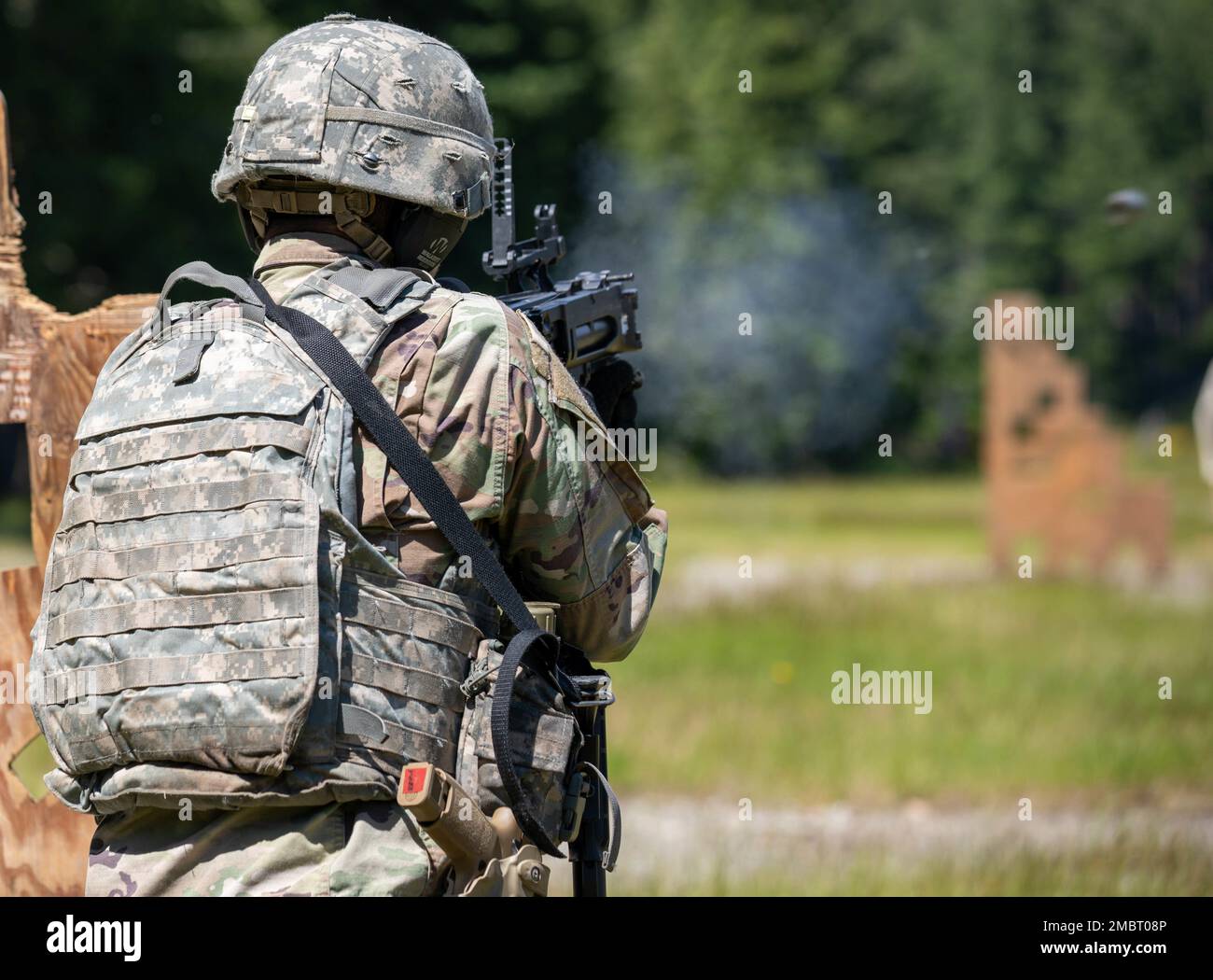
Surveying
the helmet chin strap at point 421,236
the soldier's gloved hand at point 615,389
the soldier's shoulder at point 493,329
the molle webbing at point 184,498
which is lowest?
the molle webbing at point 184,498

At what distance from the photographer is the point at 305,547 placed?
2686mm

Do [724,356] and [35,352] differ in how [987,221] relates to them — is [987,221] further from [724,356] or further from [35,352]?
[35,352]

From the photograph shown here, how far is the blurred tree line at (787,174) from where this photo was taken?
76.8ft

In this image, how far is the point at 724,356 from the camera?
3083 centimetres

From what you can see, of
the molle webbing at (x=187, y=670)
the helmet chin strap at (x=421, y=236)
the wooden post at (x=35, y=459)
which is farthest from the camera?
the wooden post at (x=35, y=459)

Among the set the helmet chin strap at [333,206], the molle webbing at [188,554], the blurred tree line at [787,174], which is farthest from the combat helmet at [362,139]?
the blurred tree line at [787,174]

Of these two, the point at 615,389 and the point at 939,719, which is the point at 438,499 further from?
the point at 939,719

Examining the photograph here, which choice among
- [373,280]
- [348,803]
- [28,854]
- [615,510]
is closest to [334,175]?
[373,280]

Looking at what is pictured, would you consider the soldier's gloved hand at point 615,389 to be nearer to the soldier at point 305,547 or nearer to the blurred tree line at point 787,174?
the soldier at point 305,547

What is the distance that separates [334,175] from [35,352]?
126cm

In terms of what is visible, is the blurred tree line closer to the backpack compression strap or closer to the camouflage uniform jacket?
the camouflage uniform jacket

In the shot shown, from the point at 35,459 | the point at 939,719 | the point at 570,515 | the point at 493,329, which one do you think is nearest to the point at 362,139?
the point at 493,329

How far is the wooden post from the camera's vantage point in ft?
12.6

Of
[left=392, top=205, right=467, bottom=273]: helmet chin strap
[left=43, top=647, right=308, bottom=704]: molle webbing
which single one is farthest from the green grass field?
[left=43, top=647, right=308, bottom=704]: molle webbing
